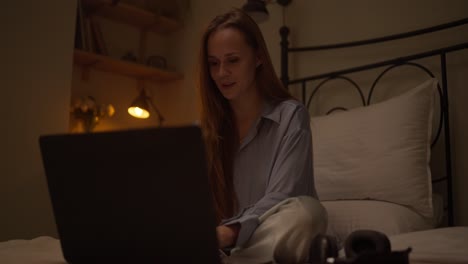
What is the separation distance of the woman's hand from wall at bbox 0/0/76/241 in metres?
1.36

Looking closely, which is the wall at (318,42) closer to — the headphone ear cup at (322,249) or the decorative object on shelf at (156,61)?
the decorative object on shelf at (156,61)

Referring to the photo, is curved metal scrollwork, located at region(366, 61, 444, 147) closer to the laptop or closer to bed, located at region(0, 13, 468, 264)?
bed, located at region(0, 13, 468, 264)

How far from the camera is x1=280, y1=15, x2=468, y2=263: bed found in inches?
52.4

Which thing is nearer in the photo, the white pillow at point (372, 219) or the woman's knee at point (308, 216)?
the woman's knee at point (308, 216)

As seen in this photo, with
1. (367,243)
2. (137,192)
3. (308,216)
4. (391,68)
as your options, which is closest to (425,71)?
(391,68)

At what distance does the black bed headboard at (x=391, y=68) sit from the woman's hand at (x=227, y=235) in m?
1.06

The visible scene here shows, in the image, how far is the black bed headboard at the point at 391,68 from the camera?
5.05 ft

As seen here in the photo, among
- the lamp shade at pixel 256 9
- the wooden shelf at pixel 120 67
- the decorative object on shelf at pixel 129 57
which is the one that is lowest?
the wooden shelf at pixel 120 67

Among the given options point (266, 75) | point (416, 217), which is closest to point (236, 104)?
point (266, 75)

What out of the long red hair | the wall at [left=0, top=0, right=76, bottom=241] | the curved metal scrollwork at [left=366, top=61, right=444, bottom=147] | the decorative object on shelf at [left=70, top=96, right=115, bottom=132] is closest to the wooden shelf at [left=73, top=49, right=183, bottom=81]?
the decorative object on shelf at [left=70, top=96, right=115, bottom=132]

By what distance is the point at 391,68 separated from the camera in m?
1.78

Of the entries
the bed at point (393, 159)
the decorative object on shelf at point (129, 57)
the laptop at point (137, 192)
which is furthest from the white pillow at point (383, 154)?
the decorative object on shelf at point (129, 57)

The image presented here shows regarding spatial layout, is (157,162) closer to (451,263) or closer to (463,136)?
(451,263)

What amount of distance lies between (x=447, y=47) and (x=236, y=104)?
0.89 m
